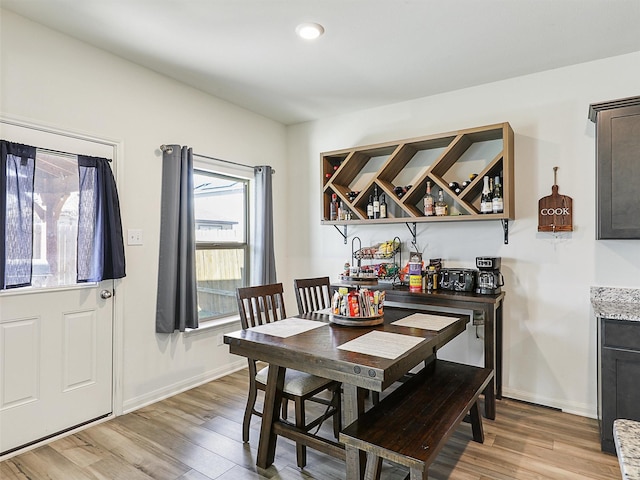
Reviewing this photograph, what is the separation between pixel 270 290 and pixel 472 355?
1.88 metres

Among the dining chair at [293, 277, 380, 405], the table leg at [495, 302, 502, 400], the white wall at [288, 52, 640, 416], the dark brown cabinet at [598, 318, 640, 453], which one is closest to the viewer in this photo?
the dark brown cabinet at [598, 318, 640, 453]

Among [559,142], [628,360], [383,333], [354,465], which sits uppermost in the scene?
[559,142]

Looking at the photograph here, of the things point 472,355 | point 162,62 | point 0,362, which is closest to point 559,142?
point 472,355

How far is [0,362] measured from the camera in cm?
221

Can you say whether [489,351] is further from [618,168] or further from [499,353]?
[618,168]

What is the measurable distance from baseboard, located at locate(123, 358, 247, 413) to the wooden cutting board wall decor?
3.01 meters

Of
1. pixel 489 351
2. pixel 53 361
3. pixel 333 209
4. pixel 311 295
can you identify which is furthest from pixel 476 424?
pixel 53 361

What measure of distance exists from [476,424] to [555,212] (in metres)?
1.67

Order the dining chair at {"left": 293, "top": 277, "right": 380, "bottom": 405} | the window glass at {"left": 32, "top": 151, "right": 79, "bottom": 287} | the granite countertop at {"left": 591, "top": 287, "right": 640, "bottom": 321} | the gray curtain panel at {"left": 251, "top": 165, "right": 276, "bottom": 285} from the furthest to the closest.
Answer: the gray curtain panel at {"left": 251, "top": 165, "right": 276, "bottom": 285}, the dining chair at {"left": 293, "top": 277, "right": 380, "bottom": 405}, the window glass at {"left": 32, "top": 151, "right": 79, "bottom": 287}, the granite countertop at {"left": 591, "top": 287, "right": 640, "bottom": 321}

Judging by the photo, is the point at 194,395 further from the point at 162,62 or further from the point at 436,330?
the point at 162,62

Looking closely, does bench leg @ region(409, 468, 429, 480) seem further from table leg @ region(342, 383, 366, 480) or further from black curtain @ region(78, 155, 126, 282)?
black curtain @ region(78, 155, 126, 282)

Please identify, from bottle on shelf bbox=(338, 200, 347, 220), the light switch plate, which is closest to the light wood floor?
the light switch plate

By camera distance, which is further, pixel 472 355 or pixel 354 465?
pixel 472 355

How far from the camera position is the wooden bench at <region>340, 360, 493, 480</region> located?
59.7 inches
